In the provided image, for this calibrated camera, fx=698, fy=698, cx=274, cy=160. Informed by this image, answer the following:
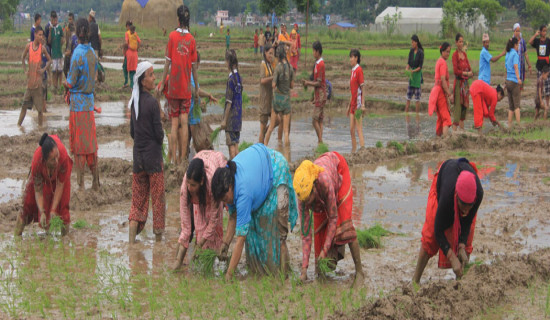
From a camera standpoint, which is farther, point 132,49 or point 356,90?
point 132,49

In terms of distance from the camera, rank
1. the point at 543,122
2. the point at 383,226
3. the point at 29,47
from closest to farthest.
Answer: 1. the point at 383,226
2. the point at 29,47
3. the point at 543,122

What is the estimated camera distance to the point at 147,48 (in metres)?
36.6

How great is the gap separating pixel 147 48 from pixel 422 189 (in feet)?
95.8

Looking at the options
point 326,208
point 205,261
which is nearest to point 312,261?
point 326,208

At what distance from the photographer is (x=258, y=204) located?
5707mm

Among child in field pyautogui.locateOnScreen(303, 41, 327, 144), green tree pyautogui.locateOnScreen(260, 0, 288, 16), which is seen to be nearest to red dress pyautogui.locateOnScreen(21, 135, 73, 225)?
child in field pyautogui.locateOnScreen(303, 41, 327, 144)

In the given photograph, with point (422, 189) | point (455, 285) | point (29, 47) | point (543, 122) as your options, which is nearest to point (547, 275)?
point (455, 285)

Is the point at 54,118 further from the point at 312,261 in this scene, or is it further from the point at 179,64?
the point at 312,261

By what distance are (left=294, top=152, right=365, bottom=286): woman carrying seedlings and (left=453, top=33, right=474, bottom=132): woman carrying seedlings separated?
7.39 meters

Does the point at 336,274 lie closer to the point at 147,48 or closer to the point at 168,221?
the point at 168,221

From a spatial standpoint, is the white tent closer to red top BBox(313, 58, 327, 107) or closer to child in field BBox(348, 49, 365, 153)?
red top BBox(313, 58, 327, 107)

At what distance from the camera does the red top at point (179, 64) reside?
9.62m

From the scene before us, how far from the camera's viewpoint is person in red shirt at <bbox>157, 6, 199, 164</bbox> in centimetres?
959

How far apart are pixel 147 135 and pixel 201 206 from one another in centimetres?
146
